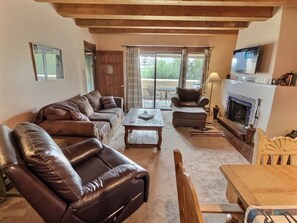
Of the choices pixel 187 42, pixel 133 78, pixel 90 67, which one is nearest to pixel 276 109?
pixel 187 42

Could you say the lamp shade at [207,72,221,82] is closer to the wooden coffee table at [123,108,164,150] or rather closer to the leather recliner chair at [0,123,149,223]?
the wooden coffee table at [123,108,164,150]

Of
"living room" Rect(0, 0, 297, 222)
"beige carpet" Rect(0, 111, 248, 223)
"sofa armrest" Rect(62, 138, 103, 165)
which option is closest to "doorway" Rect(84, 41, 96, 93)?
"living room" Rect(0, 0, 297, 222)

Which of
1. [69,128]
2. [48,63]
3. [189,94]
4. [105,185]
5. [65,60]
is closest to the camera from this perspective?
[105,185]

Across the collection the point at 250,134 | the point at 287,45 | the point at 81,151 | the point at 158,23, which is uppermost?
the point at 158,23

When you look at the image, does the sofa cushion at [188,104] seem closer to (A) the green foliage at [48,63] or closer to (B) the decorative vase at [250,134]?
(B) the decorative vase at [250,134]

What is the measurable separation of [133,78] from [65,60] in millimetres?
2449

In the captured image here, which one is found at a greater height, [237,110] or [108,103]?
[108,103]

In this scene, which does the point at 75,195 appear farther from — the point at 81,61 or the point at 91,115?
the point at 81,61

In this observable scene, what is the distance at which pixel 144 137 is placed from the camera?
3824 mm

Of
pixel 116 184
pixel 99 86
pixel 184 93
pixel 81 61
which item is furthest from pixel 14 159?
pixel 99 86

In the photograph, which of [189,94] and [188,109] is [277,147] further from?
[189,94]

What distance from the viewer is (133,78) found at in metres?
5.97

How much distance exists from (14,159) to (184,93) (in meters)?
4.71

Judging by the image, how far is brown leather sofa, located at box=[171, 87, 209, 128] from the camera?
441cm
